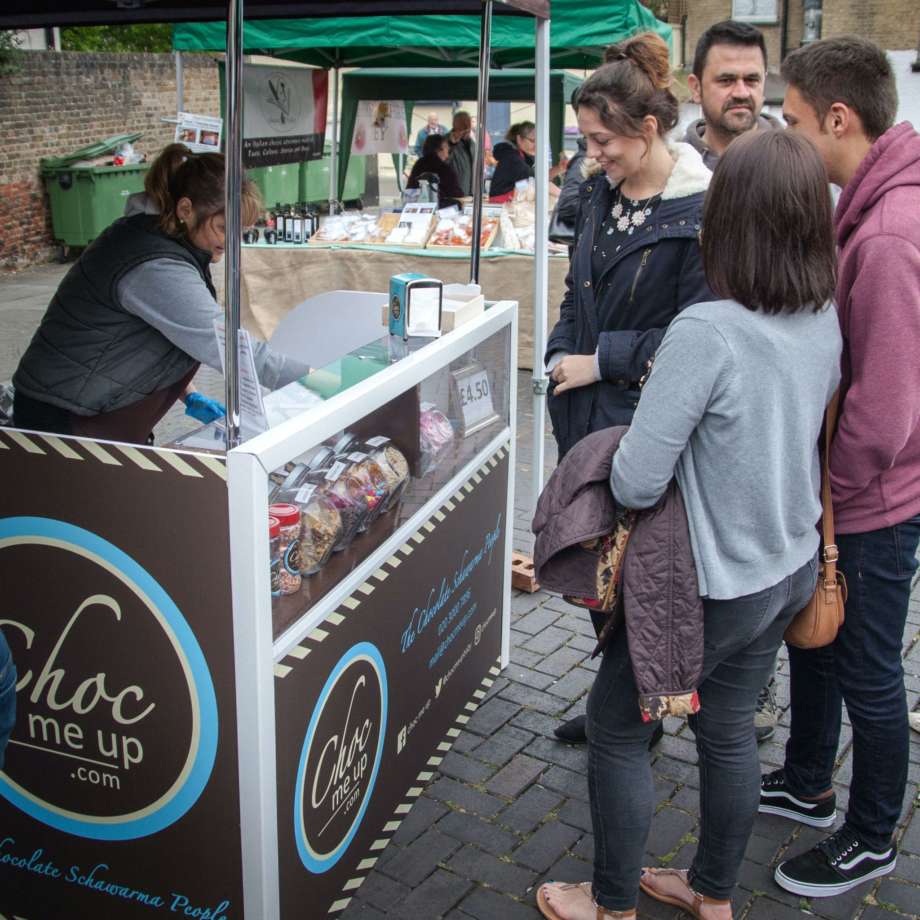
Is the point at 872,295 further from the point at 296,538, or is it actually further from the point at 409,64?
the point at 409,64

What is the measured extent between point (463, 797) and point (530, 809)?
19cm

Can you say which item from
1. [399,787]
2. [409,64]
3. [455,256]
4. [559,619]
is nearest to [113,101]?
[409,64]

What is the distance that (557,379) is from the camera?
2.86 meters

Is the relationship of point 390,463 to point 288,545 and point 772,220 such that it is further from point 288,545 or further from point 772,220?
point 772,220

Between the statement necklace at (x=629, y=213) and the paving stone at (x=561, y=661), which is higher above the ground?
the statement necklace at (x=629, y=213)

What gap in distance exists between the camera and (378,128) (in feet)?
32.8

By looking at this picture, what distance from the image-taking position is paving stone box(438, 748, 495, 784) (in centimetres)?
308

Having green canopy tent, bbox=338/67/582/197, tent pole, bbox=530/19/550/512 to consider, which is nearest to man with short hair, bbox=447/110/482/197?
green canopy tent, bbox=338/67/582/197

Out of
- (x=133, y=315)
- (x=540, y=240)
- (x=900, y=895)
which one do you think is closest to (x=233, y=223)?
(x=133, y=315)

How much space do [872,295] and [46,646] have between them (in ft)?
5.91

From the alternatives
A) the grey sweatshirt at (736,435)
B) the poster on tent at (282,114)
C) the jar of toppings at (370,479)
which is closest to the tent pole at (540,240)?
the jar of toppings at (370,479)

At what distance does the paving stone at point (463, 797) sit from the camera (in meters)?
2.94

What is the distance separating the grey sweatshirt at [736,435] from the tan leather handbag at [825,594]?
220 mm

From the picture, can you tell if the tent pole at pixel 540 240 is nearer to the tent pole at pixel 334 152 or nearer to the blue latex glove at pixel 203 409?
the blue latex glove at pixel 203 409
